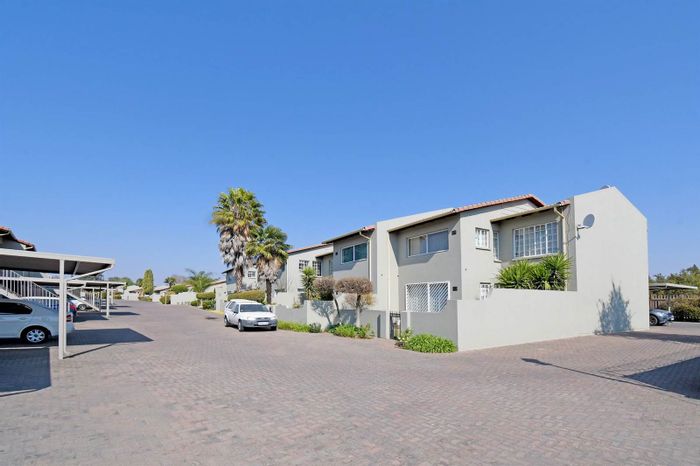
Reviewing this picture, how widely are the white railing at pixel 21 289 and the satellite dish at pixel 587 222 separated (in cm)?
2388

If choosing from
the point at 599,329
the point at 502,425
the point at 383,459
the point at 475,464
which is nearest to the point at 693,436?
the point at 502,425

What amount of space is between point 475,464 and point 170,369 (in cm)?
857

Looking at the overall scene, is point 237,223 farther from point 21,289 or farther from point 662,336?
point 662,336

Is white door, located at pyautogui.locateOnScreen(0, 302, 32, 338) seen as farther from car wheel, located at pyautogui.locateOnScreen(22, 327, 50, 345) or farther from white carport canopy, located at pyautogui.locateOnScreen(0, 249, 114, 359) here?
white carport canopy, located at pyautogui.locateOnScreen(0, 249, 114, 359)

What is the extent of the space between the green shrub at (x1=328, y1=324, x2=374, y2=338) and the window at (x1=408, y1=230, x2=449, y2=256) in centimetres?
488

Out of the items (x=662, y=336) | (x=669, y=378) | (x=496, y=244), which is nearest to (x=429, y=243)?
(x=496, y=244)

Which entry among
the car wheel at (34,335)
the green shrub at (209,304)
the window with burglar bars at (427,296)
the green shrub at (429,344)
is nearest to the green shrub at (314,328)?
the window with burglar bars at (427,296)

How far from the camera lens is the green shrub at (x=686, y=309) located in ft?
97.3

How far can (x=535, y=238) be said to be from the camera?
20312 millimetres

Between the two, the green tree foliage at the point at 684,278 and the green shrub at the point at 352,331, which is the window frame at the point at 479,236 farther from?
the green tree foliage at the point at 684,278

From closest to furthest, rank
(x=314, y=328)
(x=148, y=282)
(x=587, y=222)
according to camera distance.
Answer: (x=587, y=222), (x=314, y=328), (x=148, y=282)

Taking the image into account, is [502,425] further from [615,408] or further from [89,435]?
[89,435]

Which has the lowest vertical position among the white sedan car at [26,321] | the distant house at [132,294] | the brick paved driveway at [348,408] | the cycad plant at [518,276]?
the distant house at [132,294]

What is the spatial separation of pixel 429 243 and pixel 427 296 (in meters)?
2.57
